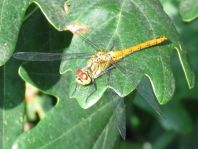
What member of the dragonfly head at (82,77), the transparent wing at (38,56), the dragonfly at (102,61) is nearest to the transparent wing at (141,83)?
the dragonfly at (102,61)

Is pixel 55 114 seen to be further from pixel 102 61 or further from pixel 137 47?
pixel 137 47

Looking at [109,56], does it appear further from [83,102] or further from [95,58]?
[83,102]

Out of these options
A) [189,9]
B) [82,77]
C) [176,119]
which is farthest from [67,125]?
[176,119]

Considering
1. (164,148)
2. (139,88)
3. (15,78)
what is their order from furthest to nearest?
(164,148) < (15,78) < (139,88)

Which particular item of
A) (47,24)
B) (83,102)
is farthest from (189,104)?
(83,102)

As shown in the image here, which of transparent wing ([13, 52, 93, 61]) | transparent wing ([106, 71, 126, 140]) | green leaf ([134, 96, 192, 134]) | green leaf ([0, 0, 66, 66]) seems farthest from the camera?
green leaf ([134, 96, 192, 134])

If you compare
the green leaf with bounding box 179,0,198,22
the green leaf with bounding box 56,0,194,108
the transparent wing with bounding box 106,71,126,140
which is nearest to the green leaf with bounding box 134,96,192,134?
the transparent wing with bounding box 106,71,126,140

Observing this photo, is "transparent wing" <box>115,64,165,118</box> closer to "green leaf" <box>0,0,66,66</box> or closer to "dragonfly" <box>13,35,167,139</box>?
"dragonfly" <box>13,35,167,139</box>
